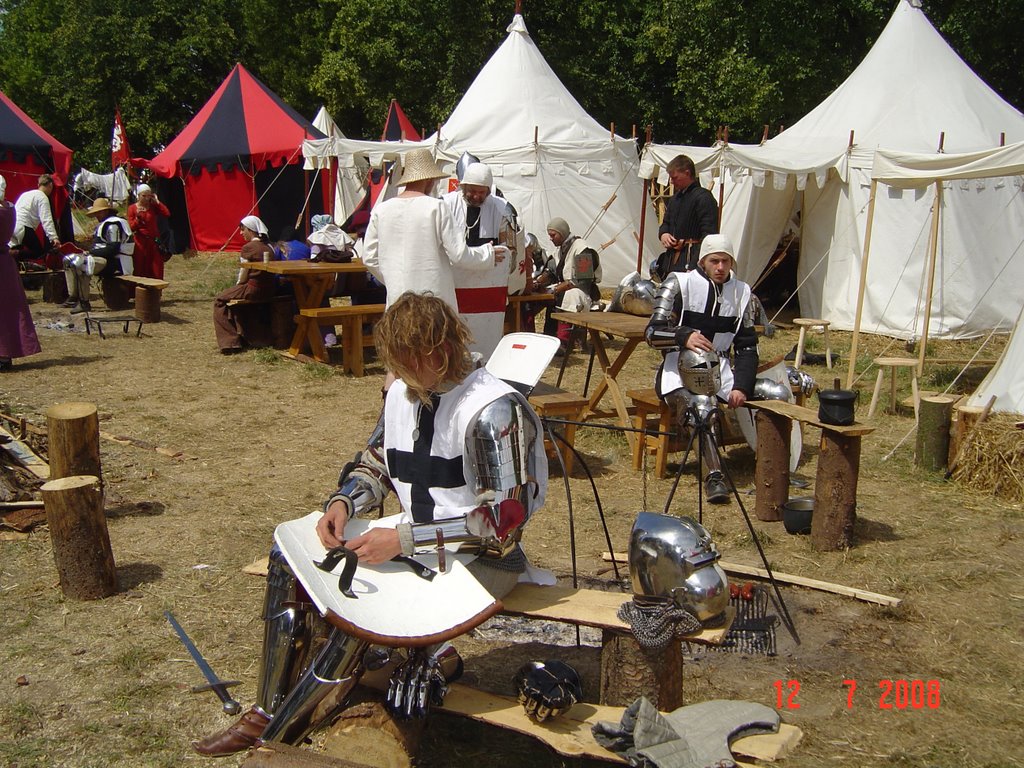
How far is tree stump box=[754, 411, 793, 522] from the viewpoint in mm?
4832

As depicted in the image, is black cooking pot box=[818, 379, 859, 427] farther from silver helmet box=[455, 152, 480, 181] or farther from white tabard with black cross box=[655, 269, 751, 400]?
silver helmet box=[455, 152, 480, 181]

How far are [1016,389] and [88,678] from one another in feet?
17.4

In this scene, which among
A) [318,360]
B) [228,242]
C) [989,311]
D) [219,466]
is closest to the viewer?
[219,466]

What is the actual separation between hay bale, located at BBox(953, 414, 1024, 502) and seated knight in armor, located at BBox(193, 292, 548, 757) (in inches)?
143

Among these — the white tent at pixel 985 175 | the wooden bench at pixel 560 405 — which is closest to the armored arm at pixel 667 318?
the wooden bench at pixel 560 405

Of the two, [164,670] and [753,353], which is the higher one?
[753,353]

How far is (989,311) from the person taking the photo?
10203 mm

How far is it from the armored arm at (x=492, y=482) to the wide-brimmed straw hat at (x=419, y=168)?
2.95 m

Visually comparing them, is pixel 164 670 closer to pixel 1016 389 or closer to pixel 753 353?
pixel 753 353

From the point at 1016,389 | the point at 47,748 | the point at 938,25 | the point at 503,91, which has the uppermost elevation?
the point at 938,25

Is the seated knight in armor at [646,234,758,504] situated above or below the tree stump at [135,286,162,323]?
above

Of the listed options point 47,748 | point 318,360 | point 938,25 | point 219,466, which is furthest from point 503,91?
point 47,748

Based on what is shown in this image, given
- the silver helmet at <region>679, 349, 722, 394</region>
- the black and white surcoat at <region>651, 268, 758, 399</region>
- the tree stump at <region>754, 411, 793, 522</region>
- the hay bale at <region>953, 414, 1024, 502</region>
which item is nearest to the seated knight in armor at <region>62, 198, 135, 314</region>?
the black and white surcoat at <region>651, 268, 758, 399</region>

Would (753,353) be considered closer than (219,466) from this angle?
Yes
